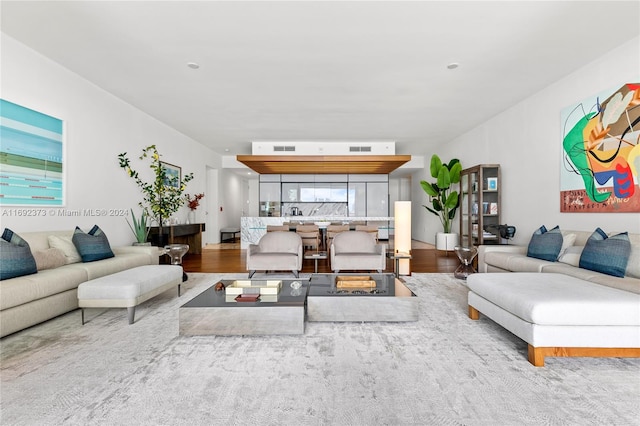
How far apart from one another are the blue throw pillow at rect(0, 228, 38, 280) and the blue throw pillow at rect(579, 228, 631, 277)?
4951mm

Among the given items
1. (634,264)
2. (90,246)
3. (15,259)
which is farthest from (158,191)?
(634,264)

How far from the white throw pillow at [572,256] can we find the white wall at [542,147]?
0.57 metres

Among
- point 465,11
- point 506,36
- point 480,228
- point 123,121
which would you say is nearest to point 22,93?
point 123,121

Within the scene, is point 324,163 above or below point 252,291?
above

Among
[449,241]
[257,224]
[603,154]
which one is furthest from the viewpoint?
[257,224]

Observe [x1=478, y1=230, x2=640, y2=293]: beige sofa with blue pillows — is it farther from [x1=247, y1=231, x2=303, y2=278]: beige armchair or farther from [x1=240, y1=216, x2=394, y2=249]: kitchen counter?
[x1=240, y1=216, x2=394, y2=249]: kitchen counter

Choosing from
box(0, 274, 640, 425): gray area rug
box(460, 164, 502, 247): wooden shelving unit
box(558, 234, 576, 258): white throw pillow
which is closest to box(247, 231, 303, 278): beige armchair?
box(0, 274, 640, 425): gray area rug

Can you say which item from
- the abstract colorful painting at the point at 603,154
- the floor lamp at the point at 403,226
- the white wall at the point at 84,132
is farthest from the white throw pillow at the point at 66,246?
the abstract colorful painting at the point at 603,154

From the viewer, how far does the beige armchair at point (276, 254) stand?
14.2 feet

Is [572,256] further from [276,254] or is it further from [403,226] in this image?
[276,254]

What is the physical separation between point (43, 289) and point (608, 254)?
15.8ft

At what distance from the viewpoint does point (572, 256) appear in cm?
327

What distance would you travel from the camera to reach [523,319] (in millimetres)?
2092

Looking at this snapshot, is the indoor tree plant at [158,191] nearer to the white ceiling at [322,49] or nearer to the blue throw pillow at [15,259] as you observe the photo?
the white ceiling at [322,49]
